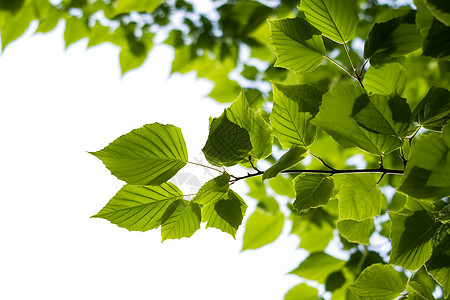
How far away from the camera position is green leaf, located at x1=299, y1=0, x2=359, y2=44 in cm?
34

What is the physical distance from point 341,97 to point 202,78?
0.94m

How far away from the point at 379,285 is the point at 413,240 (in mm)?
80

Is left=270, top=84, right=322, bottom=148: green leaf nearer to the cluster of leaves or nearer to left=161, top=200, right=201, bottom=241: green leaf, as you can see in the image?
the cluster of leaves

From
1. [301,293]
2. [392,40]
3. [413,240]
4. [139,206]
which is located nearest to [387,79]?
[392,40]

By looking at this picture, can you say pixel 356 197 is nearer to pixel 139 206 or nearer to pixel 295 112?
pixel 295 112

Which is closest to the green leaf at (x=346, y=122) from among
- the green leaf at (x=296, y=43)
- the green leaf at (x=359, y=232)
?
the green leaf at (x=296, y=43)

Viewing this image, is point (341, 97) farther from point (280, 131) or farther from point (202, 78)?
point (202, 78)

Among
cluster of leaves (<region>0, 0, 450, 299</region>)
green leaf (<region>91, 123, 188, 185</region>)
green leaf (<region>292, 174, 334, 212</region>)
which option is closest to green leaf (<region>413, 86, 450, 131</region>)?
cluster of leaves (<region>0, 0, 450, 299</region>)

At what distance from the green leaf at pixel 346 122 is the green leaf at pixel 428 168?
0.06 meters

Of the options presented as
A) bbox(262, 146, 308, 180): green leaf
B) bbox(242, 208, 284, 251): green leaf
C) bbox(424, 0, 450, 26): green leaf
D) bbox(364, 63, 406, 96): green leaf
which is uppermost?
bbox(424, 0, 450, 26): green leaf

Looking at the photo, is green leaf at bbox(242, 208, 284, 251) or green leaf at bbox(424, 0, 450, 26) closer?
green leaf at bbox(424, 0, 450, 26)

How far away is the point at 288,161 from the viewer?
1.08 ft

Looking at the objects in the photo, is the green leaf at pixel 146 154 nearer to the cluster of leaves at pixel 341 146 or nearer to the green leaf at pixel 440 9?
the cluster of leaves at pixel 341 146

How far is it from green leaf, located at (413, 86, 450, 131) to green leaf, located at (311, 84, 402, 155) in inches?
1.1
